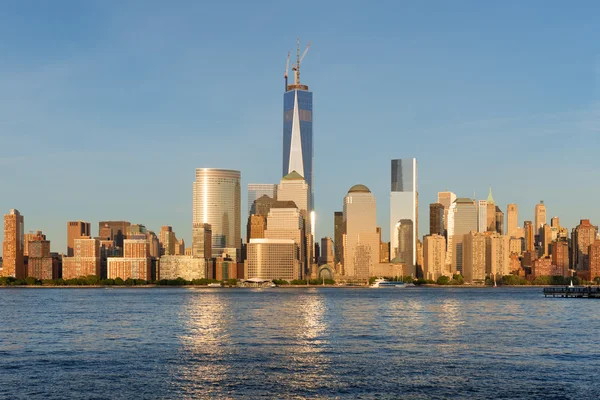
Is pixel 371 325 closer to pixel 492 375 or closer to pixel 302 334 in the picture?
pixel 302 334

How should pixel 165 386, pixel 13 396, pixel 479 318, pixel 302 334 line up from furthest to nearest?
pixel 479 318
pixel 302 334
pixel 165 386
pixel 13 396

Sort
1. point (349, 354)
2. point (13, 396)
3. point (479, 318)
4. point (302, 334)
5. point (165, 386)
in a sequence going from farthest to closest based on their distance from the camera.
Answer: point (479, 318) → point (302, 334) → point (349, 354) → point (165, 386) → point (13, 396)

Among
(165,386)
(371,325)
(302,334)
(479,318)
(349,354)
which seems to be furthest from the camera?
(479,318)

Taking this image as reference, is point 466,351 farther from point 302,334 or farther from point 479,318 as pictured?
point 479,318

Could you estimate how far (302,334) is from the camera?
112 meters

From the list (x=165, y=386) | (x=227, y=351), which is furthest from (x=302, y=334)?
(x=165, y=386)

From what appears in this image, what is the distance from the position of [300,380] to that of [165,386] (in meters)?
11.5

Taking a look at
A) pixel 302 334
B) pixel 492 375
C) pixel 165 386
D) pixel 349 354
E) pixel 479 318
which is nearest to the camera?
pixel 165 386

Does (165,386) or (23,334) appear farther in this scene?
(23,334)

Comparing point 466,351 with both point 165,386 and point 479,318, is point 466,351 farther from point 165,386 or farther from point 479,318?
point 479,318

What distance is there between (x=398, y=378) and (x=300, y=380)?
8.63 meters

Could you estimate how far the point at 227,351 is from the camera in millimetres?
91250

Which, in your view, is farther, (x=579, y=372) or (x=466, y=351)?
(x=466, y=351)

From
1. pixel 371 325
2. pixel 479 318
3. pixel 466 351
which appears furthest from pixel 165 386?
pixel 479 318
